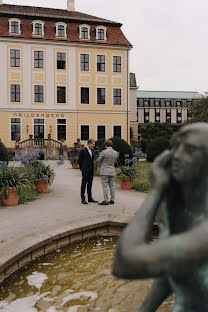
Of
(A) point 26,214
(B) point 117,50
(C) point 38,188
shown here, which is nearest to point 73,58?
(B) point 117,50

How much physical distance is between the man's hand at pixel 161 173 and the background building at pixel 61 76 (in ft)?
96.2

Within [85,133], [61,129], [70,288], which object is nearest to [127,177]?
[70,288]

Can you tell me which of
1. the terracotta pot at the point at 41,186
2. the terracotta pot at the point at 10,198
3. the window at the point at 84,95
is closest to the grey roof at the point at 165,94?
the window at the point at 84,95

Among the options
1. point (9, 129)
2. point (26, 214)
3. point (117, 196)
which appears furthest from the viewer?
point (9, 129)

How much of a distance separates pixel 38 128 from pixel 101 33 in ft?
36.1

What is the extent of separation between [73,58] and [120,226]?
88.4 ft

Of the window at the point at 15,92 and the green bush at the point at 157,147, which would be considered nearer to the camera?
the green bush at the point at 157,147

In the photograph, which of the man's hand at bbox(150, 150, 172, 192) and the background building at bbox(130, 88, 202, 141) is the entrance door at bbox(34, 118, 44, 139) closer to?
the man's hand at bbox(150, 150, 172, 192)

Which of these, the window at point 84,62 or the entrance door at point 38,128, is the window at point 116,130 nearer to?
the window at point 84,62

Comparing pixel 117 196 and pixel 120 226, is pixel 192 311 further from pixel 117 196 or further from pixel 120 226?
pixel 117 196

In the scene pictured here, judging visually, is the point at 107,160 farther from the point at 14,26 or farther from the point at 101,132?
the point at 14,26

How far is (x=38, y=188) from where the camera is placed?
9641 mm

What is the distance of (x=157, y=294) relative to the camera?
4.75 ft

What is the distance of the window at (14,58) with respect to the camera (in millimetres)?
29016
